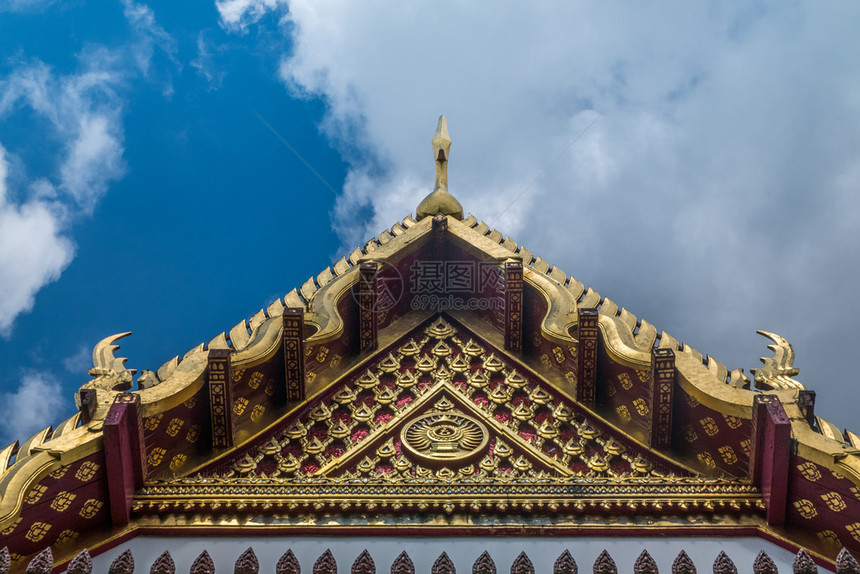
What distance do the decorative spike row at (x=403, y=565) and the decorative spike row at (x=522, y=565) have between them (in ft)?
2.99

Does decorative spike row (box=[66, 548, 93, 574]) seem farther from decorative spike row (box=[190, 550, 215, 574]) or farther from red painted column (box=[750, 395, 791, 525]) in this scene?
red painted column (box=[750, 395, 791, 525])

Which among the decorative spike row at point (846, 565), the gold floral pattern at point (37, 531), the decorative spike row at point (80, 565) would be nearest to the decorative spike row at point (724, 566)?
the decorative spike row at point (846, 565)

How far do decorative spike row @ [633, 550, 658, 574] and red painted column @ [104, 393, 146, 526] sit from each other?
5155mm

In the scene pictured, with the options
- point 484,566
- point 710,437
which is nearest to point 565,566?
point 484,566

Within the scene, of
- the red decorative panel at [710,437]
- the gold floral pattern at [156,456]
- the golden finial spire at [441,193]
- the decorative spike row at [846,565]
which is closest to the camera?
the decorative spike row at [846,565]

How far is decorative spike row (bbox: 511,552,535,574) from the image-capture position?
25.8 ft

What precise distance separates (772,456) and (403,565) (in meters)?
4.02

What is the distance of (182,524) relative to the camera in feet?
30.0

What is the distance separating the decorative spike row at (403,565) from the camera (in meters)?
7.92

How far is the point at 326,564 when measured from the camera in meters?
7.98

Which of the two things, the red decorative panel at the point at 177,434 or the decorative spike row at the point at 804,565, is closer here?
the decorative spike row at the point at 804,565

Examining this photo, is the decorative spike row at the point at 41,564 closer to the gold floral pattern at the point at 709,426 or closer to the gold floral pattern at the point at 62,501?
the gold floral pattern at the point at 62,501

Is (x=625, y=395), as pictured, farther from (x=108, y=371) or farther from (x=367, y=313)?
(x=108, y=371)

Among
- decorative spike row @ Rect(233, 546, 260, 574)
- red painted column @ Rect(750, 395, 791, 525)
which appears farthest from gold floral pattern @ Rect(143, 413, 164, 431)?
red painted column @ Rect(750, 395, 791, 525)
